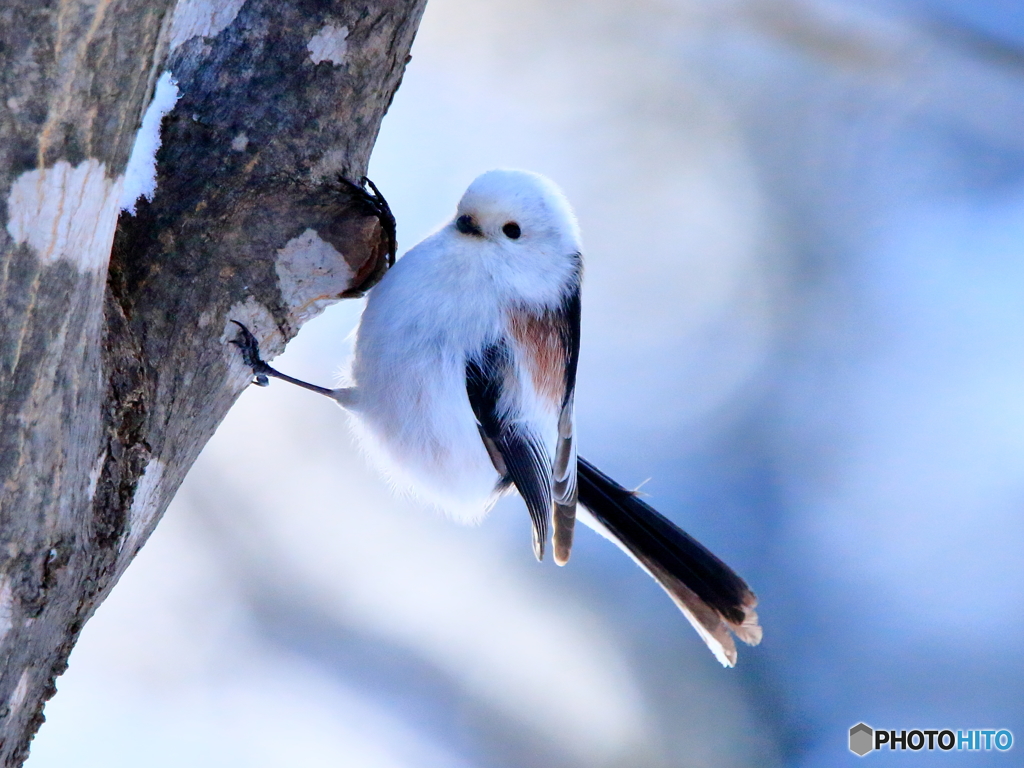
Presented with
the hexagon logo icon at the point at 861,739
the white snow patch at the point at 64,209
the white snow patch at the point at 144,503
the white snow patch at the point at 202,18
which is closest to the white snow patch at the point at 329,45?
the white snow patch at the point at 202,18

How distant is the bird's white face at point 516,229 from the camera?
1502 mm

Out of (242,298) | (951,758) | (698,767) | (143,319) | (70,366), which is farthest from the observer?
(698,767)

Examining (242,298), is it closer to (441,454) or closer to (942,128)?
(441,454)

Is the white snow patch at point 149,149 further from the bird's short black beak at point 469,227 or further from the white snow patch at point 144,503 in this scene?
the bird's short black beak at point 469,227

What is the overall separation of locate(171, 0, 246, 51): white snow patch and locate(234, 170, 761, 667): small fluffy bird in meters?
0.35

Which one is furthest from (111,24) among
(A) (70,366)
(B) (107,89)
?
(A) (70,366)

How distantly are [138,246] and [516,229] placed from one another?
672mm

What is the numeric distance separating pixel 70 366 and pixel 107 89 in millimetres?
272

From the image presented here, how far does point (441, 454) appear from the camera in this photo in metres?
1.55

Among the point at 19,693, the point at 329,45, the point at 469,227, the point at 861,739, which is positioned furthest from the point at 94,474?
Answer: the point at 861,739

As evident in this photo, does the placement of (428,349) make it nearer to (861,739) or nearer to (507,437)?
Answer: (507,437)

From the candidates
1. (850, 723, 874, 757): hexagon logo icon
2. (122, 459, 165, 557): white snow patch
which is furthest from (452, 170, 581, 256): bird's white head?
(850, 723, 874, 757): hexagon logo icon

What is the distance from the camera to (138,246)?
3.51 ft

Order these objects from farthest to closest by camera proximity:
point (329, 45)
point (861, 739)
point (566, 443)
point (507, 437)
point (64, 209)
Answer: point (861, 739) < point (566, 443) < point (507, 437) < point (329, 45) < point (64, 209)
